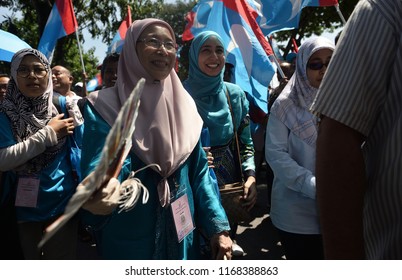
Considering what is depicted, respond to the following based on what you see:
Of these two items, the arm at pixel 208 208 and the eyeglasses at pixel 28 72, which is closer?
the arm at pixel 208 208

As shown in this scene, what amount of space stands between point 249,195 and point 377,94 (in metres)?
1.81

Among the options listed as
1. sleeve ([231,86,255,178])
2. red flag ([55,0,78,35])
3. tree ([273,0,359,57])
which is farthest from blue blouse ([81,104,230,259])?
tree ([273,0,359,57])

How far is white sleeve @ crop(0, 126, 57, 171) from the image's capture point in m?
2.46

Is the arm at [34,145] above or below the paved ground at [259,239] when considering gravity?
above

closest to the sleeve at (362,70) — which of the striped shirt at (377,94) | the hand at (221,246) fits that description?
the striped shirt at (377,94)

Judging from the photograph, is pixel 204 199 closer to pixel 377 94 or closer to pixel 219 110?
pixel 219 110

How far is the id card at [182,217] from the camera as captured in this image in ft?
6.28

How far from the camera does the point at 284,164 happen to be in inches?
96.2

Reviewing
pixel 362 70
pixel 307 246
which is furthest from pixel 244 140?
pixel 362 70

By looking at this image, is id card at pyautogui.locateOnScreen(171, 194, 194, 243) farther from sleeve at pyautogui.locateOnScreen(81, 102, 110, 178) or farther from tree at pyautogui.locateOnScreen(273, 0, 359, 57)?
tree at pyautogui.locateOnScreen(273, 0, 359, 57)

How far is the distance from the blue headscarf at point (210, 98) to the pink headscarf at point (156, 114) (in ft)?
2.05

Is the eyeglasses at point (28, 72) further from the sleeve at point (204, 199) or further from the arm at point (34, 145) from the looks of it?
the sleeve at point (204, 199)

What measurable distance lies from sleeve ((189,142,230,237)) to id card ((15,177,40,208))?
1.10 meters

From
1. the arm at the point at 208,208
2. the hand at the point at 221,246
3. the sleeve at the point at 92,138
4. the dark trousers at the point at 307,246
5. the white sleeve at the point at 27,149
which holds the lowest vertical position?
the dark trousers at the point at 307,246
